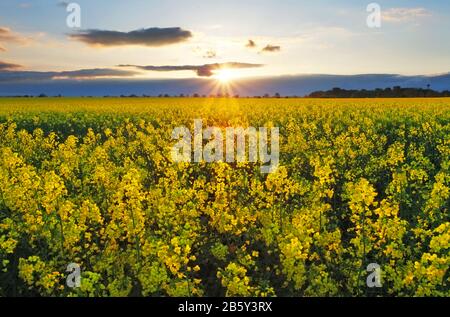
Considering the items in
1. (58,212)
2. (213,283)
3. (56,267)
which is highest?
(58,212)

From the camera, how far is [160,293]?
649 centimetres

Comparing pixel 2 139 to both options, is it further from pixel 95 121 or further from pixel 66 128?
pixel 95 121

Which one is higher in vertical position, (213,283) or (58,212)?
(58,212)

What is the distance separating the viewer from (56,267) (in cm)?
720

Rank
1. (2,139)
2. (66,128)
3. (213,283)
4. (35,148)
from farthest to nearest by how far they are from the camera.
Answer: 1. (66,128)
2. (2,139)
3. (35,148)
4. (213,283)

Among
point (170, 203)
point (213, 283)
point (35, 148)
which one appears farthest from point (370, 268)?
point (35, 148)

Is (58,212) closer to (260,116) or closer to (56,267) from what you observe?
(56,267)

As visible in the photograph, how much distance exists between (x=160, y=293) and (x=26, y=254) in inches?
123

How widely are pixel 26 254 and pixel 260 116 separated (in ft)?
73.0
